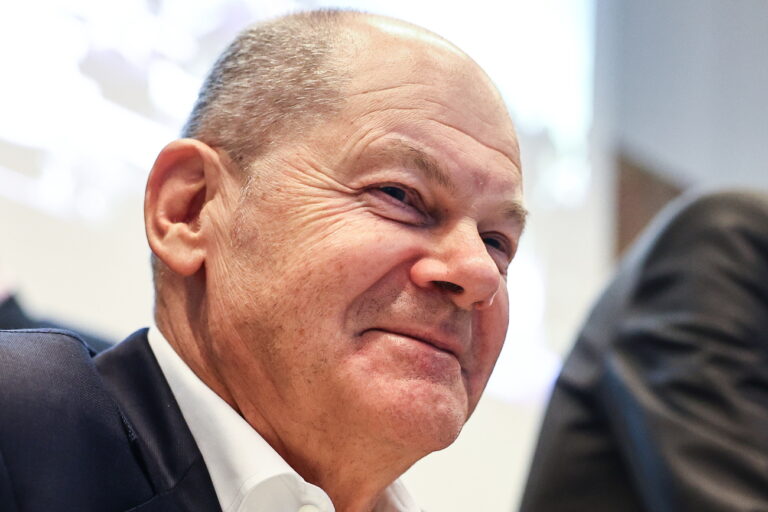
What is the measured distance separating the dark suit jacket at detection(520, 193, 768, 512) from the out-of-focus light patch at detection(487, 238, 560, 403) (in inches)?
59.4

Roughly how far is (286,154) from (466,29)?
260 centimetres

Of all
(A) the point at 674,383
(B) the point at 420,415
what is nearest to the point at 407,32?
(B) the point at 420,415

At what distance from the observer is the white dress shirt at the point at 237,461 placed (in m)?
1.26

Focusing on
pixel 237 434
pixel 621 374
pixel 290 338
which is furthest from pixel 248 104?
pixel 621 374

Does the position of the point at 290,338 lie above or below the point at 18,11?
below

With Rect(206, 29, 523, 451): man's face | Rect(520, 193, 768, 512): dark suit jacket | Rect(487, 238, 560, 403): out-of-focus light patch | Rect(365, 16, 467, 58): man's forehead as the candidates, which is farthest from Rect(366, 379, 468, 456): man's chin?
Rect(487, 238, 560, 403): out-of-focus light patch

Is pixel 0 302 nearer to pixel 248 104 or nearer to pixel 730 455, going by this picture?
pixel 248 104

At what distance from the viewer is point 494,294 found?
1.42m

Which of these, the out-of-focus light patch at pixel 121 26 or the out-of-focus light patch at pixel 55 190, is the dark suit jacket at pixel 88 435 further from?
the out-of-focus light patch at pixel 121 26

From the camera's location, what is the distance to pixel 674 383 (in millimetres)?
2154

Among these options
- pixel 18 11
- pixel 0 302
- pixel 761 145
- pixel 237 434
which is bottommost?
pixel 761 145

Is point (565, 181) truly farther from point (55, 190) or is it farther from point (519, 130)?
point (55, 190)

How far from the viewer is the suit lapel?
47.2 inches

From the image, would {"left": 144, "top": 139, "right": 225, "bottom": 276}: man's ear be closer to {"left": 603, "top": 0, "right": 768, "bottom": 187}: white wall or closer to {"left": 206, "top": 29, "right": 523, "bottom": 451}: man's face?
{"left": 206, "top": 29, "right": 523, "bottom": 451}: man's face
